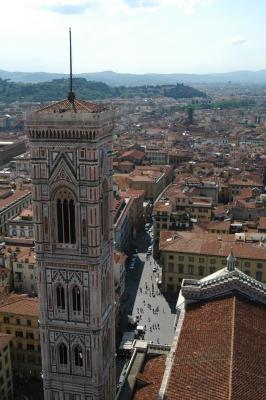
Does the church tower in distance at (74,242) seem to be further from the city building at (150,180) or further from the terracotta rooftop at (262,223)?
the city building at (150,180)

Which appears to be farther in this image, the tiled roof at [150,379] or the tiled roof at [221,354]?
the tiled roof at [150,379]

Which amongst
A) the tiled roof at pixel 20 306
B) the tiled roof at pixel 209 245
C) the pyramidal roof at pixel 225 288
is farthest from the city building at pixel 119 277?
the pyramidal roof at pixel 225 288

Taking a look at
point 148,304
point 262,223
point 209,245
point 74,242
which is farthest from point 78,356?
point 262,223

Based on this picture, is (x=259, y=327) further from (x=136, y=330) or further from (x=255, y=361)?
(x=136, y=330)

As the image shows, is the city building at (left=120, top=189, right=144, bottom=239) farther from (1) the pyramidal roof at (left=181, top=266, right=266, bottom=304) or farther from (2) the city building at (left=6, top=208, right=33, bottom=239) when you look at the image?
(1) the pyramidal roof at (left=181, top=266, right=266, bottom=304)

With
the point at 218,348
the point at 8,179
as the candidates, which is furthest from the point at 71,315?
the point at 8,179

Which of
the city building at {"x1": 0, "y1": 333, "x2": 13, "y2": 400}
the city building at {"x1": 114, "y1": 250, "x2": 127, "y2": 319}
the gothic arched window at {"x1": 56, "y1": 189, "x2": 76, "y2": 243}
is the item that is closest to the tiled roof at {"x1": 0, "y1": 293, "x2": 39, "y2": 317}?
the city building at {"x1": 0, "y1": 333, "x2": 13, "y2": 400}
